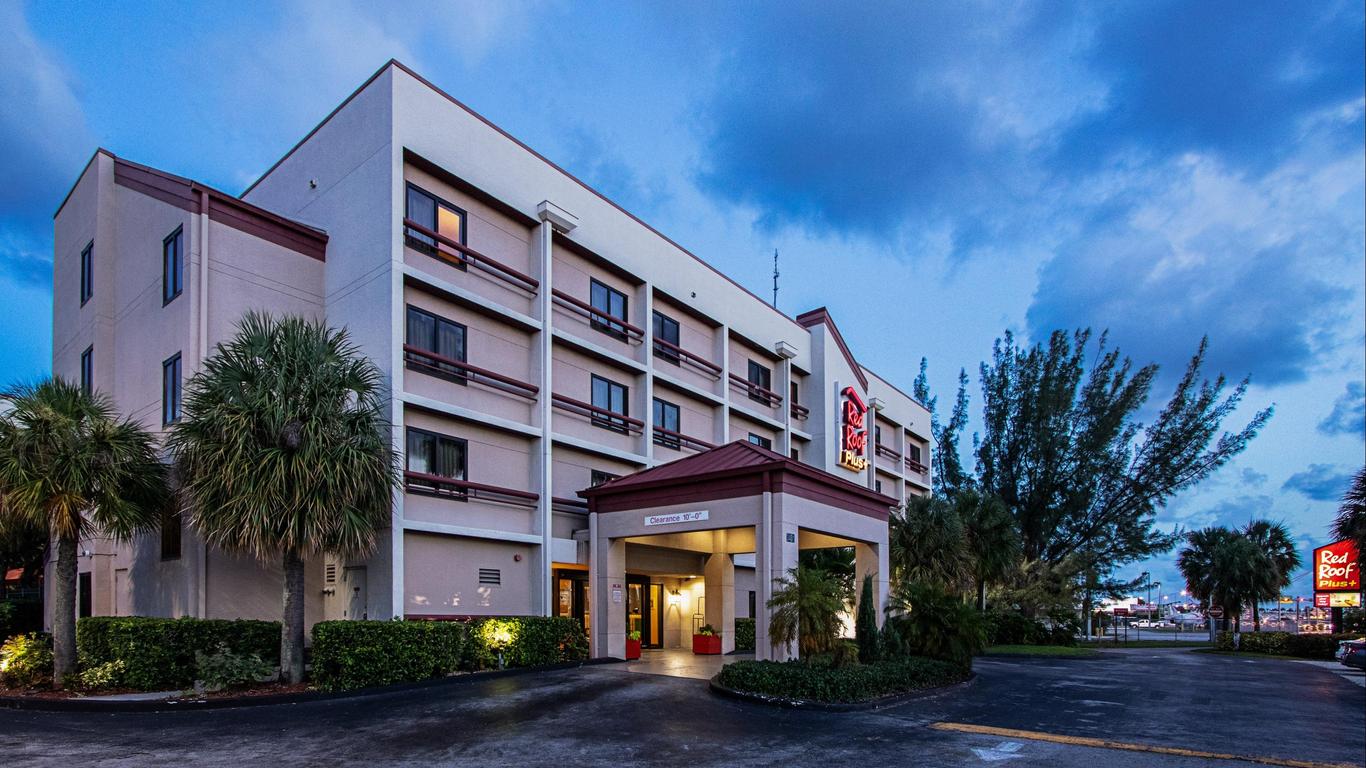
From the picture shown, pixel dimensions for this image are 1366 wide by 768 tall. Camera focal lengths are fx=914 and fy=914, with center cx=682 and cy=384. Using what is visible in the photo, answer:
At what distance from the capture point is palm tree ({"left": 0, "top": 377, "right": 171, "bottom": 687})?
17.1 m

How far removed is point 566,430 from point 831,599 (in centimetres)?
1063

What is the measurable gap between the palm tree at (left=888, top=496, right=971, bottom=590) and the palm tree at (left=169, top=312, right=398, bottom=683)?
22539 mm

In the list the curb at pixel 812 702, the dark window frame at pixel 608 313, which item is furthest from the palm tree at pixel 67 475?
the dark window frame at pixel 608 313

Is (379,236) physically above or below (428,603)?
above

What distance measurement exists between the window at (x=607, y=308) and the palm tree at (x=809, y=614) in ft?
38.2

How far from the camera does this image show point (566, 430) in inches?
997

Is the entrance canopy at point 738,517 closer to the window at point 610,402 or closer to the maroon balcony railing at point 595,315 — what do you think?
the window at point 610,402

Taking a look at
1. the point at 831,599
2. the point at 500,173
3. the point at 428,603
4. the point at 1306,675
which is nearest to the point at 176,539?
the point at 428,603

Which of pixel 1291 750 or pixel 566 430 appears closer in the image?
pixel 1291 750

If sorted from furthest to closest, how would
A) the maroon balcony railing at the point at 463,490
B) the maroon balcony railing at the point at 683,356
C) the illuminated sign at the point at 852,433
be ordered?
the illuminated sign at the point at 852,433, the maroon balcony railing at the point at 683,356, the maroon balcony railing at the point at 463,490

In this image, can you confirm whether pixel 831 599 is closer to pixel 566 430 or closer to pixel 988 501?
pixel 566 430

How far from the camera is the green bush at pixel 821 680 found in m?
15.9

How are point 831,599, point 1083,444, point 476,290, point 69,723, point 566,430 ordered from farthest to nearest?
point 1083,444 → point 566,430 → point 476,290 → point 831,599 → point 69,723

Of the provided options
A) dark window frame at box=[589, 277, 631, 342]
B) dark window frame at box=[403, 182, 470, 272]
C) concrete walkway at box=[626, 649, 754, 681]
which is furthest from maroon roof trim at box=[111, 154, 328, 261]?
concrete walkway at box=[626, 649, 754, 681]
